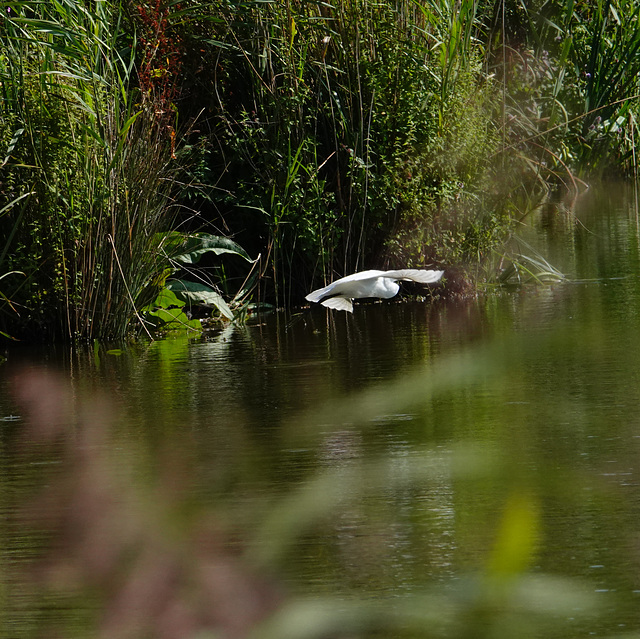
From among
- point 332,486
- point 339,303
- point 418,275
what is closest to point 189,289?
point 339,303

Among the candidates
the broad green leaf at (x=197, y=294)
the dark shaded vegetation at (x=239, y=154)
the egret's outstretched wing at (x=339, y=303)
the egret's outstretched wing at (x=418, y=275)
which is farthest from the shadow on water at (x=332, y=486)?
the broad green leaf at (x=197, y=294)

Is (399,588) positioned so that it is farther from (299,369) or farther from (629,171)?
(629,171)

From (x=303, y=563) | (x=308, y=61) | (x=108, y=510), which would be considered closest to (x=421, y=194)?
(x=308, y=61)

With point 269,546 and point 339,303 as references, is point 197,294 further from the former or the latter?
point 269,546

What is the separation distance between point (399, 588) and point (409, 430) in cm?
120

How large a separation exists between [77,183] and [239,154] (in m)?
1.06

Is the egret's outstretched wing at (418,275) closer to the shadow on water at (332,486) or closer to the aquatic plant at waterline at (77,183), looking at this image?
the shadow on water at (332,486)

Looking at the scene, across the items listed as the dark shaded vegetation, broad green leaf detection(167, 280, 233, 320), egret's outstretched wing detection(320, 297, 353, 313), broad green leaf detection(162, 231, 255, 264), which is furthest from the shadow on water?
broad green leaf detection(162, 231, 255, 264)

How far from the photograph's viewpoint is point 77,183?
4934mm

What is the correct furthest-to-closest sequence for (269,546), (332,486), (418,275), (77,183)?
(77,183) → (418,275) → (332,486) → (269,546)

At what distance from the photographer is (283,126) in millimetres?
5582

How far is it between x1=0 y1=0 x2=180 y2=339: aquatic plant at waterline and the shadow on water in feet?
0.88

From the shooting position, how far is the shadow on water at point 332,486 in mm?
2023

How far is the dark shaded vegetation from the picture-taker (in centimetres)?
491
